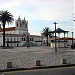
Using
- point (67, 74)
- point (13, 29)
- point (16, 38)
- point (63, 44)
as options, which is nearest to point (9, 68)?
point (67, 74)

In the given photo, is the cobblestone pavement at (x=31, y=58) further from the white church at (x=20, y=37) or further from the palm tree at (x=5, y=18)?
the white church at (x=20, y=37)

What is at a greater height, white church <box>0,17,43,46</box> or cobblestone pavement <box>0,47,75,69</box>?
white church <box>0,17,43,46</box>

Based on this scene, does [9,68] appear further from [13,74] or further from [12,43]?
[12,43]

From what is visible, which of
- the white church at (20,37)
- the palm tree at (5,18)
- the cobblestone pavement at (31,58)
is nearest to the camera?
the cobblestone pavement at (31,58)

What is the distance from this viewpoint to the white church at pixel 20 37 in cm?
11179

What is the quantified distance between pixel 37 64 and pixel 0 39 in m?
93.6

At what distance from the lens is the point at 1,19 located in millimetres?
67438

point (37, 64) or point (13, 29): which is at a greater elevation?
point (13, 29)

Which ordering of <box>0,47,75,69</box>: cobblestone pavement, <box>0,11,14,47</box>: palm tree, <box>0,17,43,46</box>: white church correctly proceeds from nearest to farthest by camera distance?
1. <box>0,47,75,69</box>: cobblestone pavement
2. <box>0,11,14,47</box>: palm tree
3. <box>0,17,43,46</box>: white church

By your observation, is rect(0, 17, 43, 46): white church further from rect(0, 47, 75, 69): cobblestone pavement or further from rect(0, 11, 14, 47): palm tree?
rect(0, 47, 75, 69): cobblestone pavement

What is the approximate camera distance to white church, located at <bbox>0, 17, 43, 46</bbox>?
111787 mm

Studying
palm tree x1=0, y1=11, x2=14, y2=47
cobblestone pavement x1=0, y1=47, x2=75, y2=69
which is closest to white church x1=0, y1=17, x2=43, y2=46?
palm tree x1=0, y1=11, x2=14, y2=47

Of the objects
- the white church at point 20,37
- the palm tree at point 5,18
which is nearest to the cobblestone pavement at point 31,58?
the palm tree at point 5,18

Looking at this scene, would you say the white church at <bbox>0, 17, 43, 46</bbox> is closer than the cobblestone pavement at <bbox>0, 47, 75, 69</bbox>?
No
